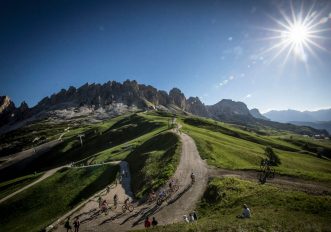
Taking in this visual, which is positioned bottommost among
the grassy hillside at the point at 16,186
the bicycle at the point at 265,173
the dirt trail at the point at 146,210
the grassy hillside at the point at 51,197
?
the grassy hillside at the point at 16,186

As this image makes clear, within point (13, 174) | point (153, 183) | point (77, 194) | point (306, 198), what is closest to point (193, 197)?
point (153, 183)

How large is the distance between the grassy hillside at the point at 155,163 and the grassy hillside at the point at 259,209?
45.0 ft

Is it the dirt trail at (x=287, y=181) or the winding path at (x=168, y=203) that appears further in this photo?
the winding path at (x=168, y=203)

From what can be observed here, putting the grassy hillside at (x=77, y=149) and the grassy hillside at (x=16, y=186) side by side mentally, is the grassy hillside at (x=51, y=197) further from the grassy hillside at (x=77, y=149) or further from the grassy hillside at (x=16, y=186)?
the grassy hillside at (x=77, y=149)

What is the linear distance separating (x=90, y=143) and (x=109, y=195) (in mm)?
93353

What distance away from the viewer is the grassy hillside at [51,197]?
53.4 m

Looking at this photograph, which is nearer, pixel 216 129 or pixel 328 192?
pixel 328 192

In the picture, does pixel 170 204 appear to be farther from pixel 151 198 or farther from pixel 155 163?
pixel 155 163

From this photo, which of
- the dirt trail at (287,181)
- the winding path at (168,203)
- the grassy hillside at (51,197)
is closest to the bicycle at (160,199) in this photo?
the winding path at (168,203)

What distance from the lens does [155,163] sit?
61.8 meters

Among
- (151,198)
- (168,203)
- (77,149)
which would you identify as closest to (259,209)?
(168,203)

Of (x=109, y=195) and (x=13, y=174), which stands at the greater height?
(x=109, y=195)

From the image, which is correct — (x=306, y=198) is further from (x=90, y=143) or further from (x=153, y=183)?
(x=90, y=143)

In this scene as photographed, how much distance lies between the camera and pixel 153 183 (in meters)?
49.5
